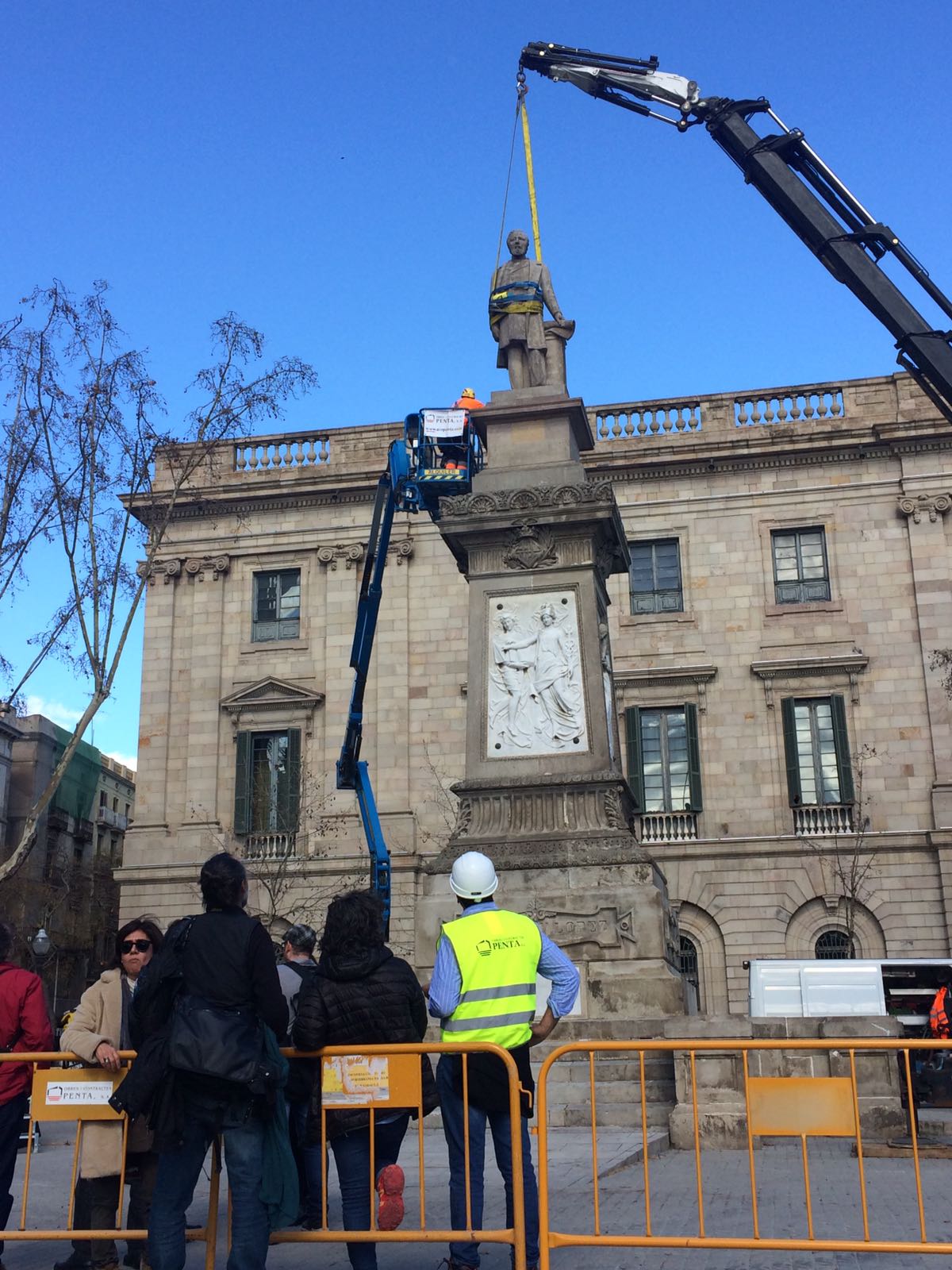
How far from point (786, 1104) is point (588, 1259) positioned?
3.93 ft

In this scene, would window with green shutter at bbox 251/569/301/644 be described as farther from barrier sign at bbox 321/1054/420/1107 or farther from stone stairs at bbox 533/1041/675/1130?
barrier sign at bbox 321/1054/420/1107

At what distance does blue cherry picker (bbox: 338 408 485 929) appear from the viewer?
17312mm

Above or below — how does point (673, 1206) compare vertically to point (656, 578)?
below

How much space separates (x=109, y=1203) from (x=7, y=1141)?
0.78 m

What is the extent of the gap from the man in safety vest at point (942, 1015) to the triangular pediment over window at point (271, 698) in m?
16.7

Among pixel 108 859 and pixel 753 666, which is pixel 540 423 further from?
pixel 108 859

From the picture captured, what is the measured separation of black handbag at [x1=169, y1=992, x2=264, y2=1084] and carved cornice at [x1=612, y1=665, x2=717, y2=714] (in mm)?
25080

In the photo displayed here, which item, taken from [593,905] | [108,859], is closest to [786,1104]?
[593,905]

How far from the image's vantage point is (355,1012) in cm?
607

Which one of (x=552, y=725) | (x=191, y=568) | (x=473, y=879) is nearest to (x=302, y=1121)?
(x=473, y=879)

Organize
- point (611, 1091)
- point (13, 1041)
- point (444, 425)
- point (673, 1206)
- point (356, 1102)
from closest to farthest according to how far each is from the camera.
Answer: point (356, 1102) < point (13, 1041) < point (673, 1206) < point (611, 1091) < point (444, 425)

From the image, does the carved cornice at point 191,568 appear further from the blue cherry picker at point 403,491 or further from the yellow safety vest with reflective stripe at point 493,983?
the yellow safety vest with reflective stripe at point 493,983

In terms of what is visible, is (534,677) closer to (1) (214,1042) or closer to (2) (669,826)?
(1) (214,1042)

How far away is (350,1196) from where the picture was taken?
5840mm
